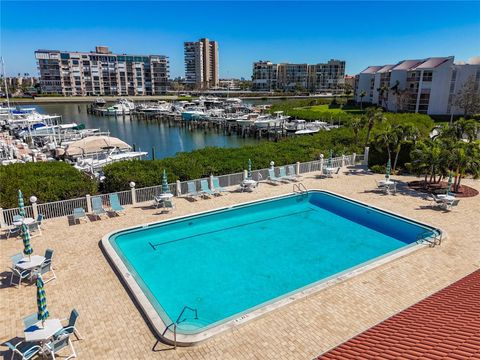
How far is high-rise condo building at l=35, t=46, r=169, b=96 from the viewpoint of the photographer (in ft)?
448

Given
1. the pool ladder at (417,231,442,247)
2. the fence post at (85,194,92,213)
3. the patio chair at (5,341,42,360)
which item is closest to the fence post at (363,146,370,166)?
the pool ladder at (417,231,442,247)

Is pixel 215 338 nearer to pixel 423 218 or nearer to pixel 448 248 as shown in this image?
pixel 448 248

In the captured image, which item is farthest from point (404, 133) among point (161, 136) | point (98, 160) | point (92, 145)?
point (161, 136)

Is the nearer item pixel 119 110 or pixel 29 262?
pixel 29 262

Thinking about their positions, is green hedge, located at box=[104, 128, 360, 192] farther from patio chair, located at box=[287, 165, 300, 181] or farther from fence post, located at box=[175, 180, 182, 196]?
patio chair, located at box=[287, 165, 300, 181]

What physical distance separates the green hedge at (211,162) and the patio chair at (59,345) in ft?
38.2

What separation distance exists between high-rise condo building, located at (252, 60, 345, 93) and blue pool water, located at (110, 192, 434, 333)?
17240 centimetres

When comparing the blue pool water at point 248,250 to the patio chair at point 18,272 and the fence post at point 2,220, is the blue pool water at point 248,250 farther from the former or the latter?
the fence post at point 2,220

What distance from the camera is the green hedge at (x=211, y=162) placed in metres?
19.2

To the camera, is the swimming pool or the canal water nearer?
the swimming pool

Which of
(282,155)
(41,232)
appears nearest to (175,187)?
(41,232)

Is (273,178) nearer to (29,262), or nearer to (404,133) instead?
(404,133)

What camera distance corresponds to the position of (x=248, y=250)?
48.0 feet

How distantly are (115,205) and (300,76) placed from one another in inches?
7407
